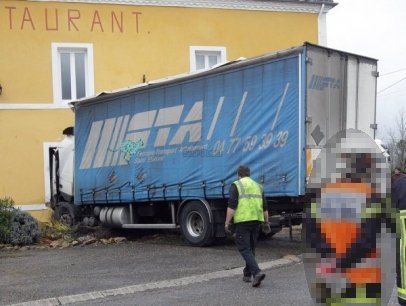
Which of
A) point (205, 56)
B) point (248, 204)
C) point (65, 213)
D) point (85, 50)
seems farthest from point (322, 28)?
point (248, 204)

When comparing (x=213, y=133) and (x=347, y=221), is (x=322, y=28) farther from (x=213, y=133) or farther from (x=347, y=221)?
(x=347, y=221)

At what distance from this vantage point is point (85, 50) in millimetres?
18234

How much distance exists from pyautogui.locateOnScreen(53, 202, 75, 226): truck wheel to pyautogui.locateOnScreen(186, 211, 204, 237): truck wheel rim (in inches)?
176

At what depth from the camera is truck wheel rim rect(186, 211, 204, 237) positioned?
39.8 feet

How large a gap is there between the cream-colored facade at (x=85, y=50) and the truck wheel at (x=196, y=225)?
6.93 meters

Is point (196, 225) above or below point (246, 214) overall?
below

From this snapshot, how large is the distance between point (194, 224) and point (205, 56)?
8403 mm

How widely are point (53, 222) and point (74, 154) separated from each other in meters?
2.01

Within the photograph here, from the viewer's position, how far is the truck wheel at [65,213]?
1566 centimetres

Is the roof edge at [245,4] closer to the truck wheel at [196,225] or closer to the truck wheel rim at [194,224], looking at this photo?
the truck wheel at [196,225]

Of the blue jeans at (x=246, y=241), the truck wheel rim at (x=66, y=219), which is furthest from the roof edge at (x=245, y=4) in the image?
the blue jeans at (x=246, y=241)

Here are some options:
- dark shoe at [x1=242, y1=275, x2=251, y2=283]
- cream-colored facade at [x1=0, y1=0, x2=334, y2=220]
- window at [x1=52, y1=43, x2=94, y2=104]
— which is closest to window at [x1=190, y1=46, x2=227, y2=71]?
cream-colored facade at [x1=0, y1=0, x2=334, y2=220]

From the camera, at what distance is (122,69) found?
730 inches

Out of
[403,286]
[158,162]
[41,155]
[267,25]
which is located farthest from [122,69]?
[403,286]
